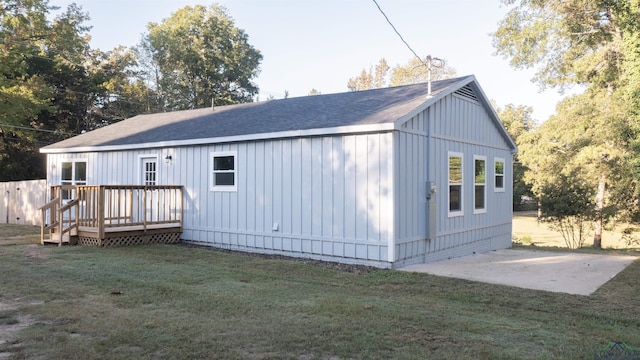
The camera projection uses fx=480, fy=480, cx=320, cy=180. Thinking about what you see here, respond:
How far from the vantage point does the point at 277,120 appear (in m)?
11.3

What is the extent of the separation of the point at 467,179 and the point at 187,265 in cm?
657

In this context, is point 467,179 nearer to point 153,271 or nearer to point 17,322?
point 153,271

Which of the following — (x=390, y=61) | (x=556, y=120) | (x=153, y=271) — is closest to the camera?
(x=153, y=271)

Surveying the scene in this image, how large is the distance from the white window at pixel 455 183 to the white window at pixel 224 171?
482 centimetres

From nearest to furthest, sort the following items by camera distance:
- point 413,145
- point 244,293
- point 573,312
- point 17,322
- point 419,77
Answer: point 17,322
point 573,312
point 244,293
point 413,145
point 419,77

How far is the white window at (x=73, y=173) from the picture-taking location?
14859 mm

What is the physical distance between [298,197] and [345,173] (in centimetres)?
126

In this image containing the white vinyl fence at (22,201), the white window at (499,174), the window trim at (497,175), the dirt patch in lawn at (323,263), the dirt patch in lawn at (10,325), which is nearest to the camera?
the dirt patch in lawn at (10,325)

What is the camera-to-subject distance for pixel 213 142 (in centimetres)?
1130

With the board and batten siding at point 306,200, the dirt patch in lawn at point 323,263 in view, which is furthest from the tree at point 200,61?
the dirt patch in lawn at point 323,263

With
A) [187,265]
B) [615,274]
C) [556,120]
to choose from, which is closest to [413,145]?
[615,274]

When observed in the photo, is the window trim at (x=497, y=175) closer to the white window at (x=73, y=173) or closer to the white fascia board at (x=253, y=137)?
the white fascia board at (x=253, y=137)

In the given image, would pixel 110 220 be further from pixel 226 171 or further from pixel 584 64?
pixel 584 64

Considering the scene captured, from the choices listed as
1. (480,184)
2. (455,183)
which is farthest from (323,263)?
(480,184)
